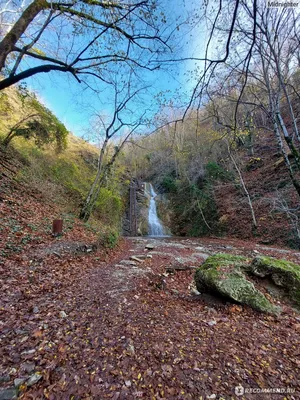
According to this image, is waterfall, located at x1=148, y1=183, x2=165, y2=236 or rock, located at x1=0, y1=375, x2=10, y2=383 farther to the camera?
waterfall, located at x1=148, y1=183, x2=165, y2=236

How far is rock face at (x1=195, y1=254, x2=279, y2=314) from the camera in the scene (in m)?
2.62

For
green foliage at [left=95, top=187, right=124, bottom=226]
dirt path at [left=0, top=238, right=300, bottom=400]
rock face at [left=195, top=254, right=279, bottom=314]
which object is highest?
green foliage at [left=95, top=187, right=124, bottom=226]

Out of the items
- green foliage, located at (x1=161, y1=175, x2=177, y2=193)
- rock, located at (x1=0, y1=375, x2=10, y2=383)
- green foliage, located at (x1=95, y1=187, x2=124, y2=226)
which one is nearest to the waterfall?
green foliage, located at (x1=161, y1=175, x2=177, y2=193)

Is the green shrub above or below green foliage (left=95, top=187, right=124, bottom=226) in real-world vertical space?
above

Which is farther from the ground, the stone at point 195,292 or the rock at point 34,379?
the rock at point 34,379

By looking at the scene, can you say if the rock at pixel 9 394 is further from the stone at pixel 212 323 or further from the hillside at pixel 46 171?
the hillside at pixel 46 171

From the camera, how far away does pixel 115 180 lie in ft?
46.8

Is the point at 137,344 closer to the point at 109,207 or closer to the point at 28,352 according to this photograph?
the point at 28,352

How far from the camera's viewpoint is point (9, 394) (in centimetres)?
132

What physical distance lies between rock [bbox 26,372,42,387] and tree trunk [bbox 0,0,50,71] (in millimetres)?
5012

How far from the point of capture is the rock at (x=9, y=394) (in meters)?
1.29

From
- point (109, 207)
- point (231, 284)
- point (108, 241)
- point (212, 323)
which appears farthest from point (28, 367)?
point (109, 207)

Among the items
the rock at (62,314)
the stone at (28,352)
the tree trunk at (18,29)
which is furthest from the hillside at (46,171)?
the stone at (28,352)

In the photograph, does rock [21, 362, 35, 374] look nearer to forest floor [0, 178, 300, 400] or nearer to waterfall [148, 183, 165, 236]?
forest floor [0, 178, 300, 400]
